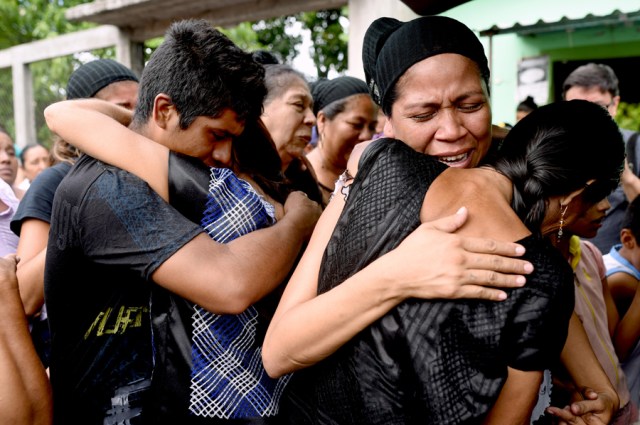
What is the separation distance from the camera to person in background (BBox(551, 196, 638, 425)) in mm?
2365

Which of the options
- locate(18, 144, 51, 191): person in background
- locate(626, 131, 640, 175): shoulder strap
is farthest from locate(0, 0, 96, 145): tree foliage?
locate(626, 131, 640, 175): shoulder strap

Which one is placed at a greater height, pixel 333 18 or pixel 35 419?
pixel 333 18

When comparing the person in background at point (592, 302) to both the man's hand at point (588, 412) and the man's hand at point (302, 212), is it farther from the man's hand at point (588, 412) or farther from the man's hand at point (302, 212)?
the man's hand at point (302, 212)

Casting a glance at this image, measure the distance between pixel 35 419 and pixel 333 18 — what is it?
12.5m

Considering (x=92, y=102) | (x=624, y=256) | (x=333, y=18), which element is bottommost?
(x=624, y=256)

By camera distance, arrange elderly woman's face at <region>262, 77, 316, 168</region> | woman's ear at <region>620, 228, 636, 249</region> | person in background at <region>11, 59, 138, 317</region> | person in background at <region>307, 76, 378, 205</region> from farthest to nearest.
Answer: person in background at <region>307, 76, 378, 205</region> → elderly woman's face at <region>262, 77, 316, 168</region> → woman's ear at <region>620, 228, 636, 249</region> → person in background at <region>11, 59, 138, 317</region>

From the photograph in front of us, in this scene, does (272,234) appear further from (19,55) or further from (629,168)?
(19,55)

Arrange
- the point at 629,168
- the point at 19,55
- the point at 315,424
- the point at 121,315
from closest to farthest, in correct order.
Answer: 1. the point at 315,424
2. the point at 121,315
3. the point at 629,168
4. the point at 19,55

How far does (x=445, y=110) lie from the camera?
1682 mm

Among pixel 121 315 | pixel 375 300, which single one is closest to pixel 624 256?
pixel 375 300

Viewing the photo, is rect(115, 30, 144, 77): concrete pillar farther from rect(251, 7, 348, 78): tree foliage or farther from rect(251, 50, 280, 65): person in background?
rect(251, 7, 348, 78): tree foliage

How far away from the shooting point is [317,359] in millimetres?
1459

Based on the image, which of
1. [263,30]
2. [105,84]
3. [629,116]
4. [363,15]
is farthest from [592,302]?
[263,30]

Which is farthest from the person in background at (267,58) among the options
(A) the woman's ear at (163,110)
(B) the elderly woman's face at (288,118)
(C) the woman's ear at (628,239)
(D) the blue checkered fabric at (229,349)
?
(C) the woman's ear at (628,239)
